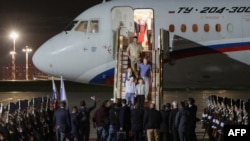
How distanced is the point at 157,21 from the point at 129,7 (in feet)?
4.77

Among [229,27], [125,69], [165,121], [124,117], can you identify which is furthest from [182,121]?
[229,27]

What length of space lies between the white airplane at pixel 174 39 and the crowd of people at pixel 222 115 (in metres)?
5.13

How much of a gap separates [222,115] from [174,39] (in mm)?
8569

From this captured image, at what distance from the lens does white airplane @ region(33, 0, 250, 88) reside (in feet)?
85.4

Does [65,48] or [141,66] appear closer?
[141,66]

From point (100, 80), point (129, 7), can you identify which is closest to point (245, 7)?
point (129, 7)

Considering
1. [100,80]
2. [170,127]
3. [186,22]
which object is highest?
[186,22]

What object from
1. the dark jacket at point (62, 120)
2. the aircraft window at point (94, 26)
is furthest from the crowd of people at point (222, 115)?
the aircraft window at point (94, 26)

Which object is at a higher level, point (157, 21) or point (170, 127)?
point (157, 21)

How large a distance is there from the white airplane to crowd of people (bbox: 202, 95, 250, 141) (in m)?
5.13

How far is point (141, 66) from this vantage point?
72.7 ft

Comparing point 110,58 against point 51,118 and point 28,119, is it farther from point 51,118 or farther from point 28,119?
point 28,119

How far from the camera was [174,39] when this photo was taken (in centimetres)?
2614

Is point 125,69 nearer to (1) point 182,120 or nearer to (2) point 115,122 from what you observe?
(2) point 115,122
